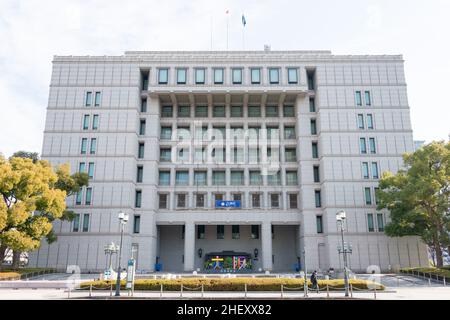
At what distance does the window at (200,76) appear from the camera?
5000 cm

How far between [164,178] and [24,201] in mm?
19272

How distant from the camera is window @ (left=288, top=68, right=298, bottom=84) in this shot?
4966 centimetres

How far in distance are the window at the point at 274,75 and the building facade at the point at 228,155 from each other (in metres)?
0.15

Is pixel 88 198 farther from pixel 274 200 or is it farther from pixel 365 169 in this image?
pixel 365 169

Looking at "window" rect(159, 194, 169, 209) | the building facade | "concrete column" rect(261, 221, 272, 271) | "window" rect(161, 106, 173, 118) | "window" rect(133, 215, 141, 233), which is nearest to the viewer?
the building facade

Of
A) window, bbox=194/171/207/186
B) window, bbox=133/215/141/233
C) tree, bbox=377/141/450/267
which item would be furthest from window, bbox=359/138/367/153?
window, bbox=133/215/141/233

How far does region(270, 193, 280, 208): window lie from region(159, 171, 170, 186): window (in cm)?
1486

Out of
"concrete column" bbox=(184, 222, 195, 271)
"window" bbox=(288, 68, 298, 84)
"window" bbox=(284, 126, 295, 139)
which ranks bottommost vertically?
"concrete column" bbox=(184, 222, 195, 271)

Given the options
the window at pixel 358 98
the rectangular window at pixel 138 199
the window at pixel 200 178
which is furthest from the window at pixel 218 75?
the window at pixel 358 98

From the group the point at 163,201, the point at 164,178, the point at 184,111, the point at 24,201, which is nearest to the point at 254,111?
the point at 184,111

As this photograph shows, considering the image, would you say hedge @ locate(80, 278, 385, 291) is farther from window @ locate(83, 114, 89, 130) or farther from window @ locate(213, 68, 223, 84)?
window @ locate(213, 68, 223, 84)

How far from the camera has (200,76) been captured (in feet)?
165

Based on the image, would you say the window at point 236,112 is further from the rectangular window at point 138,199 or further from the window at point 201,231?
the rectangular window at point 138,199
